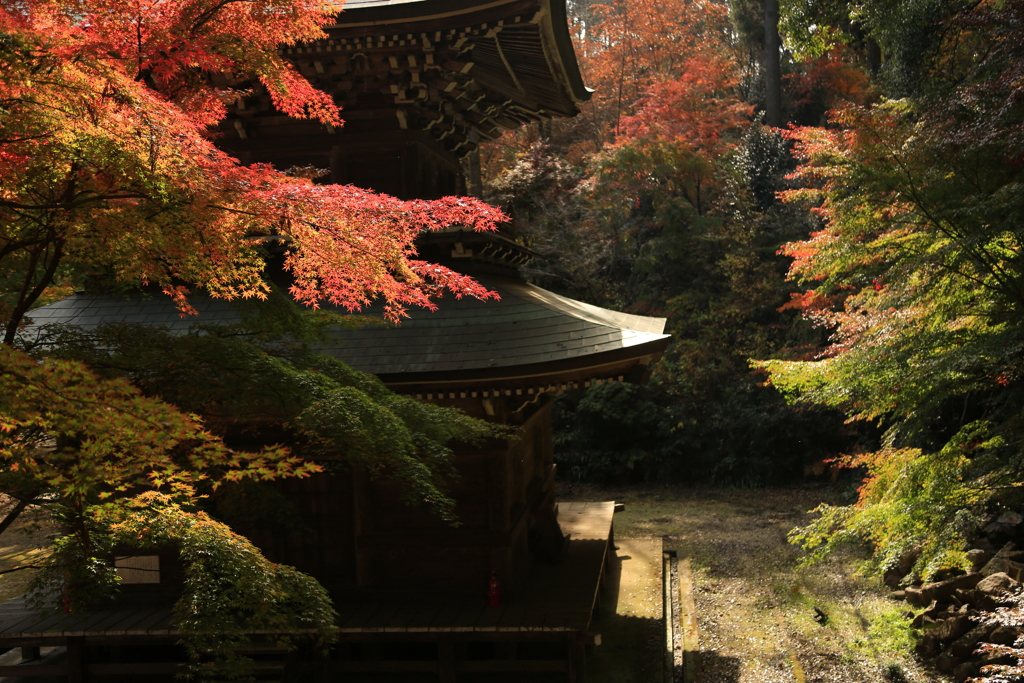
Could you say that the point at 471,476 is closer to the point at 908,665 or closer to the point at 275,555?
the point at 275,555

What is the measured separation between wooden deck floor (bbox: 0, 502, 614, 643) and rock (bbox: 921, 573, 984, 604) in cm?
353

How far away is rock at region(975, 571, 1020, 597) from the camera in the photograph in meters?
6.18

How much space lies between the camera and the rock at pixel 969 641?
5945mm

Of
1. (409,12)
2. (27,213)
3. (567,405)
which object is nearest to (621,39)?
(567,405)

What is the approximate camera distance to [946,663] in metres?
6.15

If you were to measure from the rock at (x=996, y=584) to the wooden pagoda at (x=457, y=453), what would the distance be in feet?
11.1

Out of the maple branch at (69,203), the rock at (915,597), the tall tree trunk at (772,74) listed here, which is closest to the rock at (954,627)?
the rock at (915,597)

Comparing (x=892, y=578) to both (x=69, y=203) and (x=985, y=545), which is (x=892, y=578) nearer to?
(x=985, y=545)

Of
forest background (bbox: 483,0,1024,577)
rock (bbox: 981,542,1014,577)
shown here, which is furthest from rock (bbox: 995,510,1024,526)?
forest background (bbox: 483,0,1024,577)

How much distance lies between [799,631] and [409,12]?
7.12 metres

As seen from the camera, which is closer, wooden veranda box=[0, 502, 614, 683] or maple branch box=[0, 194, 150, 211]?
maple branch box=[0, 194, 150, 211]

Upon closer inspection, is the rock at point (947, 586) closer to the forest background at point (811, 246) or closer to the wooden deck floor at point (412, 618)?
the forest background at point (811, 246)

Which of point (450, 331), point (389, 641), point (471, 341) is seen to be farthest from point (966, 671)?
point (450, 331)

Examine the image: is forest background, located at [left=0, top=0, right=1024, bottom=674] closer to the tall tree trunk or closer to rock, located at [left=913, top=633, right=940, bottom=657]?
rock, located at [left=913, top=633, right=940, bottom=657]
